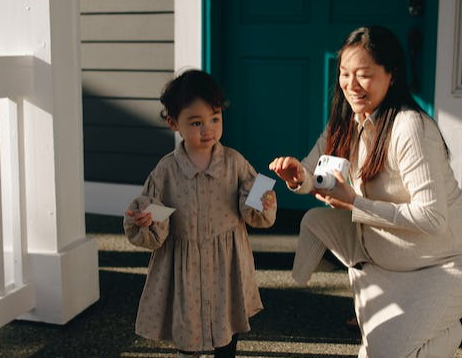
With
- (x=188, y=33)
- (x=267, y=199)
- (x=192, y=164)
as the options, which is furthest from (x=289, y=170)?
(x=188, y=33)

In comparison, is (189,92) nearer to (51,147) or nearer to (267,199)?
(267,199)

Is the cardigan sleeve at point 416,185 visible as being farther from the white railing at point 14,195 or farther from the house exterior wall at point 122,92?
the house exterior wall at point 122,92

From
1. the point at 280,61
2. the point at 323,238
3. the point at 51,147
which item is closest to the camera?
the point at 323,238

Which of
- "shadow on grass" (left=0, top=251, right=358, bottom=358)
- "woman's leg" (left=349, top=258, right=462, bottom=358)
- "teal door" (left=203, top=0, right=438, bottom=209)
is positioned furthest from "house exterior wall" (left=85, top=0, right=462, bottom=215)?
"woman's leg" (left=349, top=258, right=462, bottom=358)

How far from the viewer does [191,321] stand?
2449 mm

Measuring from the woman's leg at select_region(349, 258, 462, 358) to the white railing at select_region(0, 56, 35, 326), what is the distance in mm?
1531

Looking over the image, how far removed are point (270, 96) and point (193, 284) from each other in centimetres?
253

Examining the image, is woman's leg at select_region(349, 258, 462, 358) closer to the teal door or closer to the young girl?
the young girl

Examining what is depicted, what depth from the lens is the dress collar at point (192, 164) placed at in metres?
2.47

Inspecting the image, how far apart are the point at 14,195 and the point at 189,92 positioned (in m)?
1.20

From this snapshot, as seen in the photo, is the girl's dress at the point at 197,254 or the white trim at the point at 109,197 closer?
the girl's dress at the point at 197,254

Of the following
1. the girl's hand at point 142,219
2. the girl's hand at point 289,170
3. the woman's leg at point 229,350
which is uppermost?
the girl's hand at point 289,170

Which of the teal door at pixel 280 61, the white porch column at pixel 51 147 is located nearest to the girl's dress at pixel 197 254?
the white porch column at pixel 51 147

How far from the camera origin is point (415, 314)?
7.90 ft
